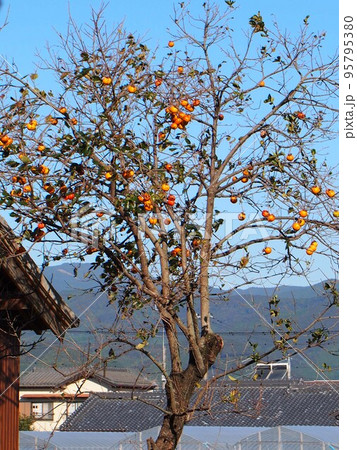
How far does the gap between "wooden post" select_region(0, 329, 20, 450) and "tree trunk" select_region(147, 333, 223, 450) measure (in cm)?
196

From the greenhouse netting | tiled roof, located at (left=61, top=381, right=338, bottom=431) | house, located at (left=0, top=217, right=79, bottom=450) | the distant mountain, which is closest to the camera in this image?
the distant mountain

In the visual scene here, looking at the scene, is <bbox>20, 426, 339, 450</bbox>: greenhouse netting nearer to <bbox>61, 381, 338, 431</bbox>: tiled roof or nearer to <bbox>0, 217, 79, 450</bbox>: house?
<bbox>61, 381, 338, 431</bbox>: tiled roof

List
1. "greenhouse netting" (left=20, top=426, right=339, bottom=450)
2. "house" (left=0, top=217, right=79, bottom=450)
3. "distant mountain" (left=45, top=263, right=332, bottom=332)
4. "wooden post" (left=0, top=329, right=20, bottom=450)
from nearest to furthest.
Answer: "distant mountain" (left=45, top=263, right=332, bottom=332), "house" (left=0, top=217, right=79, bottom=450), "wooden post" (left=0, top=329, right=20, bottom=450), "greenhouse netting" (left=20, top=426, right=339, bottom=450)

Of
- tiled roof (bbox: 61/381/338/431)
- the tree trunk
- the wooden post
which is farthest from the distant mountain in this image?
tiled roof (bbox: 61/381/338/431)

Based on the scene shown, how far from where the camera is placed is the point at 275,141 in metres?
5.92

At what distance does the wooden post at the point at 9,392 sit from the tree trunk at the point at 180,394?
196 cm

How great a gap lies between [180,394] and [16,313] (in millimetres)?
2196

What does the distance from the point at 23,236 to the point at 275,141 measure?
1.96 meters

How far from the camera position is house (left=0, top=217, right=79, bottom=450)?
632cm

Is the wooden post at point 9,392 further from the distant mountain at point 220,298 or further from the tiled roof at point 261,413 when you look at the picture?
the tiled roof at point 261,413

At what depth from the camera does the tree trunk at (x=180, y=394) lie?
5.27 m

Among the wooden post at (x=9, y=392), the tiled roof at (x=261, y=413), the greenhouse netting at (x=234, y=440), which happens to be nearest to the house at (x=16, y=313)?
the wooden post at (x=9, y=392)

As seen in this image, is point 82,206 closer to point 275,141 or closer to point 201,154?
point 201,154
